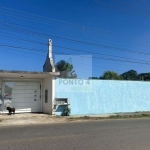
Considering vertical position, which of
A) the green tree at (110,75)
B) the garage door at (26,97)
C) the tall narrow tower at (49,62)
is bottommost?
the garage door at (26,97)

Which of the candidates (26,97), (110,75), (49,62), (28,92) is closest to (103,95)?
(49,62)

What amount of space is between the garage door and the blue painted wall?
7.25 feet

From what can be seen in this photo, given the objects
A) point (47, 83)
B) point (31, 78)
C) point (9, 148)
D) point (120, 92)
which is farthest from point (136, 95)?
point (9, 148)

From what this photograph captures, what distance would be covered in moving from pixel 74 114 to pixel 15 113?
4.56m

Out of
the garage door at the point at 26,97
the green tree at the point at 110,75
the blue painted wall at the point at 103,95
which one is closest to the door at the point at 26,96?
the garage door at the point at 26,97

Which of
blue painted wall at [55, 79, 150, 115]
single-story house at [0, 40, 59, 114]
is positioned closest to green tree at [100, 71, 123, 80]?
blue painted wall at [55, 79, 150, 115]

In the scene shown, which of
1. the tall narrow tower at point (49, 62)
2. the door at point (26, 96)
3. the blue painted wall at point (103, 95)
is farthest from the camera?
the tall narrow tower at point (49, 62)

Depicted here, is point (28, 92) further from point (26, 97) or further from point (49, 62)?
point (49, 62)

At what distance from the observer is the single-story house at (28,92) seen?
55.9 ft

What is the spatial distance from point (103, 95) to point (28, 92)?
6125 millimetres

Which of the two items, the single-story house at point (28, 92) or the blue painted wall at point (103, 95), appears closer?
the single-story house at point (28, 92)

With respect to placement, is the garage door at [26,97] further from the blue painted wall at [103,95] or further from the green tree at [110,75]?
the green tree at [110,75]

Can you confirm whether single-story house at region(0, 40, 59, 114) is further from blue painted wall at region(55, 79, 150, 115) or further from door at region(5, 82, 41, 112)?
blue painted wall at region(55, 79, 150, 115)

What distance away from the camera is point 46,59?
2061 centimetres
